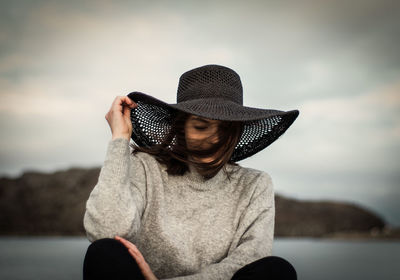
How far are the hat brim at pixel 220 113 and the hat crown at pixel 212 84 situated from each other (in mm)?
59

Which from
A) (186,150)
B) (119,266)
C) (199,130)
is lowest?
(119,266)

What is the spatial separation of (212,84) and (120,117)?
1.35 feet

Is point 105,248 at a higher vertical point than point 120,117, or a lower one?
lower

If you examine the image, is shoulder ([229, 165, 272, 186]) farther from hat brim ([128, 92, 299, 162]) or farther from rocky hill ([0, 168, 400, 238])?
rocky hill ([0, 168, 400, 238])

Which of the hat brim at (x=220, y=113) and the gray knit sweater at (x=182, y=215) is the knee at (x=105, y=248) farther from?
the hat brim at (x=220, y=113)

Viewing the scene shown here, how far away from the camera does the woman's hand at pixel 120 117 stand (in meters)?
1.50

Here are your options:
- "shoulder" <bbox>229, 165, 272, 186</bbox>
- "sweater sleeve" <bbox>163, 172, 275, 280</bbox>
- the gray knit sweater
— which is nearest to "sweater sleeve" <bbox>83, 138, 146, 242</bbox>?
the gray knit sweater

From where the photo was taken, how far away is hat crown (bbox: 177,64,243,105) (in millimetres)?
1600

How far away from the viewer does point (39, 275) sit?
419 centimetres

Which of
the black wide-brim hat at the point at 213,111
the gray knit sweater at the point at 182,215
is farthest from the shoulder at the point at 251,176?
→ the black wide-brim hat at the point at 213,111

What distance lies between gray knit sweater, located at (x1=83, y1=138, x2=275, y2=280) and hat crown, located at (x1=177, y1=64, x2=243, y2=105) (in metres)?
0.33

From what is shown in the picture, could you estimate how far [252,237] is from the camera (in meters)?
1.48

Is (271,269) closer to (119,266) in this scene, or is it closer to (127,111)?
(119,266)

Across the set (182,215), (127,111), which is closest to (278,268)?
(182,215)
